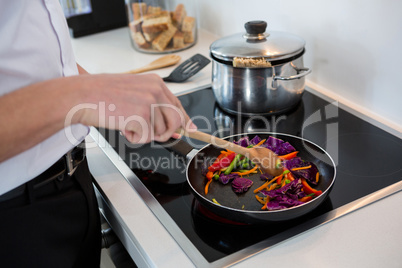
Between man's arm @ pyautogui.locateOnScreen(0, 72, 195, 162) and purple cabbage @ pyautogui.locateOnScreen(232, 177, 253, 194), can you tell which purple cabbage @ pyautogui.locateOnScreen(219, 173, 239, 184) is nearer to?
purple cabbage @ pyautogui.locateOnScreen(232, 177, 253, 194)

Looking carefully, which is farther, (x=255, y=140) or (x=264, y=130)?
(x=264, y=130)

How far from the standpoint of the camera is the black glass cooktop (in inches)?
27.7

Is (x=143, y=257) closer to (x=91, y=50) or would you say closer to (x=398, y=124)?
(x=398, y=124)

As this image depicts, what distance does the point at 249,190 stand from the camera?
80 centimetres

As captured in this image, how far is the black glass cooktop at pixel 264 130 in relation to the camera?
0.70 meters

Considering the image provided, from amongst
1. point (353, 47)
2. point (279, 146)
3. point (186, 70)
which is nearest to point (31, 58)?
point (279, 146)

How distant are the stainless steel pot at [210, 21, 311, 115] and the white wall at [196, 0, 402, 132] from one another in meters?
0.13

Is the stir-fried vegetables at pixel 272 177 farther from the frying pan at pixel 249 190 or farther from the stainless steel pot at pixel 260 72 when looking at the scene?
the stainless steel pot at pixel 260 72

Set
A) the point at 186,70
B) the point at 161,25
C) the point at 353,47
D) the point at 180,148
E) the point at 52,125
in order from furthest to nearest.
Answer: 1. the point at 161,25
2. the point at 186,70
3. the point at 353,47
4. the point at 180,148
5. the point at 52,125

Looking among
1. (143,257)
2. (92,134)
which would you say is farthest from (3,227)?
(92,134)

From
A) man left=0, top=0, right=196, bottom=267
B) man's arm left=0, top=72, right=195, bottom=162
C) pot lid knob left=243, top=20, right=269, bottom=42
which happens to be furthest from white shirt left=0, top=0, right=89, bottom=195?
pot lid knob left=243, top=20, right=269, bottom=42

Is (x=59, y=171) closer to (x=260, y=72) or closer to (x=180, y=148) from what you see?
(x=180, y=148)

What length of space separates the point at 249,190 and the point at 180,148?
20 centimetres

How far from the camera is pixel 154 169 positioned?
0.89 m
